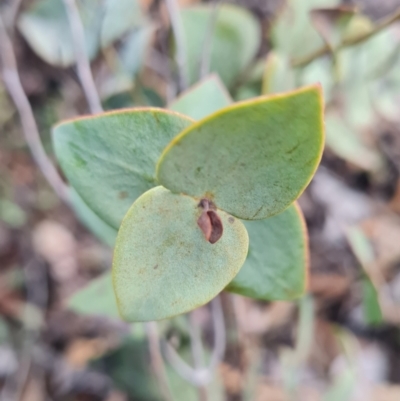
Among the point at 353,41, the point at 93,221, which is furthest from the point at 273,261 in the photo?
the point at 353,41

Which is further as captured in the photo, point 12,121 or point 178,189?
point 12,121

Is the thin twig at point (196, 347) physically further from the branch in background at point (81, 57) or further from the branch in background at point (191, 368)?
the branch in background at point (81, 57)

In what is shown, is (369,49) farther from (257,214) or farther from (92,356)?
(92,356)

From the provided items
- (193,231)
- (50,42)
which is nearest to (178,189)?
(193,231)

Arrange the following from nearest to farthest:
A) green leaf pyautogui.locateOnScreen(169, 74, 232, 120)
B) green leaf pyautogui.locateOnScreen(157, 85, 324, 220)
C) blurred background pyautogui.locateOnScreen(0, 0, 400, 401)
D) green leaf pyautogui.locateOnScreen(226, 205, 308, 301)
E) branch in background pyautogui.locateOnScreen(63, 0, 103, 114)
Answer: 1. green leaf pyautogui.locateOnScreen(157, 85, 324, 220)
2. green leaf pyautogui.locateOnScreen(226, 205, 308, 301)
3. green leaf pyautogui.locateOnScreen(169, 74, 232, 120)
4. branch in background pyautogui.locateOnScreen(63, 0, 103, 114)
5. blurred background pyautogui.locateOnScreen(0, 0, 400, 401)

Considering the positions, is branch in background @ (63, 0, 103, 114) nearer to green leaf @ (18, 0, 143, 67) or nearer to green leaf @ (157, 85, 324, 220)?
Result: green leaf @ (18, 0, 143, 67)

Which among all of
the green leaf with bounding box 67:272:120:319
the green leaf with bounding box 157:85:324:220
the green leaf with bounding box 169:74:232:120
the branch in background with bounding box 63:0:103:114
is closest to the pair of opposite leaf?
the green leaf with bounding box 157:85:324:220

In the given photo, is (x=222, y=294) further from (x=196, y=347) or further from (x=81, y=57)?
(x=81, y=57)
